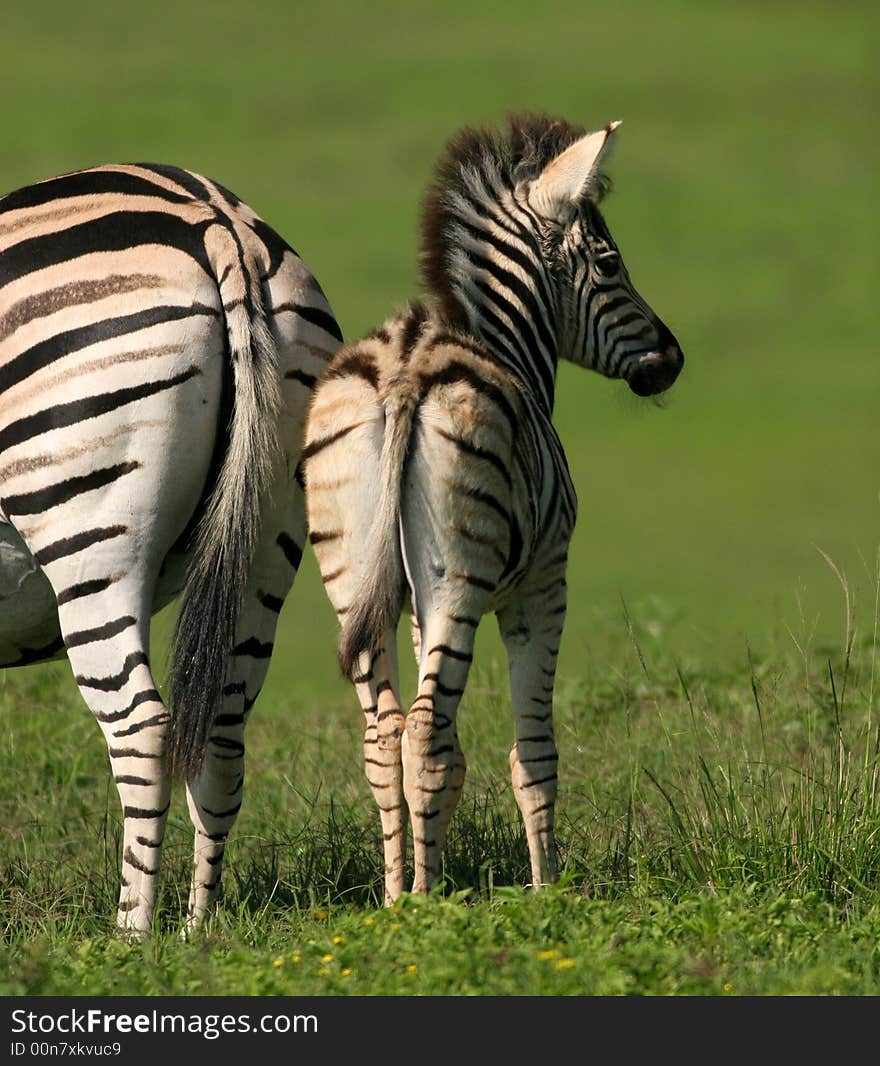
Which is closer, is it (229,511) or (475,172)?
(229,511)

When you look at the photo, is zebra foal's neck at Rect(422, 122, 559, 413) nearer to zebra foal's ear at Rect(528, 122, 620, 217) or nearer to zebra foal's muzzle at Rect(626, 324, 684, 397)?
zebra foal's ear at Rect(528, 122, 620, 217)

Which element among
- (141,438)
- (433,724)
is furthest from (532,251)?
(433,724)

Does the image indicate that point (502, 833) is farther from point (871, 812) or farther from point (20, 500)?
point (20, 500)

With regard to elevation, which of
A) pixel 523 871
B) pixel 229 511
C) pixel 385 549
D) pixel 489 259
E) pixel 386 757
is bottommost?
pixel 523 871

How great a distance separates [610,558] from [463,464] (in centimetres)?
1201

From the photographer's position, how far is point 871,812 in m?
6.29

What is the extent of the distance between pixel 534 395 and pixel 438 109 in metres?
29.4

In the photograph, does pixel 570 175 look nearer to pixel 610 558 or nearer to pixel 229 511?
pixel 229 511

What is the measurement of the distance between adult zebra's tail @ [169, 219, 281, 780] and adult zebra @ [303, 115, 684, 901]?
220mm

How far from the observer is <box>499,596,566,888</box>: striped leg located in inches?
253

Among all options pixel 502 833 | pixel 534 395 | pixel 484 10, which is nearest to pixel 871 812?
pixel 502 833

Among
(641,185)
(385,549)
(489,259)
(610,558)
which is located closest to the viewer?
(385,549)

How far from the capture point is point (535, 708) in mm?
6461

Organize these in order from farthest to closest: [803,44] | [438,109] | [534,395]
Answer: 1. [803,44]
2. [438,109]
3. [534,395]
